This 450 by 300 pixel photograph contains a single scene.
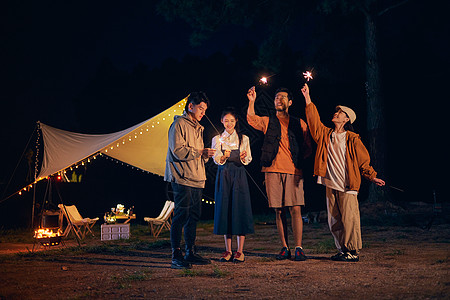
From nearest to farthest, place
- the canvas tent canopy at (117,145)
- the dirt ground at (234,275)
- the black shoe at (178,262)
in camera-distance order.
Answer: the dirt ground at (234,275), the black shoe at (178,262), the canvas tent canopy at (117,145)

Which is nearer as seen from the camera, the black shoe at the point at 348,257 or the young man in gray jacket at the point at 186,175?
the young man in gray jacket at the point at 186,175

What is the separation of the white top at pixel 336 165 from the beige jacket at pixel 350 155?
0.04 meters

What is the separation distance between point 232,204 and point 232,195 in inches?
3.3

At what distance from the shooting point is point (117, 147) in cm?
783

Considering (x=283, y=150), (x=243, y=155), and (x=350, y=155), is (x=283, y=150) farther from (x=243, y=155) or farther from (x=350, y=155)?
(x=350, y=155)

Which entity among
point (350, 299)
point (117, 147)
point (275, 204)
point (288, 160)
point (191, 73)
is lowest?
point (350, 299)

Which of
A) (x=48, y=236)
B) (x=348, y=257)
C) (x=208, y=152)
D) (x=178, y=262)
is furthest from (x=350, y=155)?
(x=48, y=236)

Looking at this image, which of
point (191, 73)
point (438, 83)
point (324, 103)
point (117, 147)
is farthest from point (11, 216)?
point (438, 83)

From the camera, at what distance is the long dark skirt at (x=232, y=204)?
3.95 m

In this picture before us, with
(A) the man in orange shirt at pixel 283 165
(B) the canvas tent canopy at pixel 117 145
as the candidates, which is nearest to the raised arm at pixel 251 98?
(A) the man in orange shirt at pixel 283 165

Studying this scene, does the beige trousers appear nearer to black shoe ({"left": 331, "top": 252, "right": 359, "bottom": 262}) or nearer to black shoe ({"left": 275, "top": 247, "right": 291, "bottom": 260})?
black shoe ({"left": 331, "top": 252, "right": 359, "bottom": 262})

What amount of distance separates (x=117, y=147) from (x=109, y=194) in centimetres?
312

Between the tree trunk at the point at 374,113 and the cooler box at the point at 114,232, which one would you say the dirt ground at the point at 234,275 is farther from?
the tree trunk at the point at 374,113

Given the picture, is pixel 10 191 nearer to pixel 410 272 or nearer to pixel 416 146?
pixel 410 272
